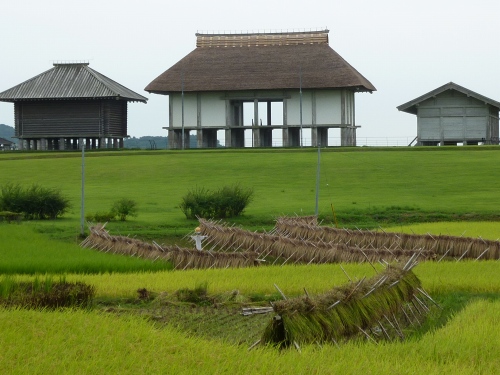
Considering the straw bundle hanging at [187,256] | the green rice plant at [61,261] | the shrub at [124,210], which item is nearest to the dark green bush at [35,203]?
the shrub at [124,210]

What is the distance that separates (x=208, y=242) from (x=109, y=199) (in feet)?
38.1

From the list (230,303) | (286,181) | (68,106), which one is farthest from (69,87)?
(230,303)

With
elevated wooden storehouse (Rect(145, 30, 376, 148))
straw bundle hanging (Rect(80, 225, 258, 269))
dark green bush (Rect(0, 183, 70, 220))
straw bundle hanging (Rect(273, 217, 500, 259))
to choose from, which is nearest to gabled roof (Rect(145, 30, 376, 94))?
Answer: elevated wooden storehouse (Rect(145, 30, 376, 148))

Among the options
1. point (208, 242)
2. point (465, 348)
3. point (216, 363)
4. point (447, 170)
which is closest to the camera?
point (216, 363)

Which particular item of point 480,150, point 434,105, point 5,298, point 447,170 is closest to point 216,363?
point 5,298

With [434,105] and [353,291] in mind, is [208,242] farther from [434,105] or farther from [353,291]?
[434,105]

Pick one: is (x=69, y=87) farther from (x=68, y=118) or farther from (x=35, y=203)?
(x=35, y=203)

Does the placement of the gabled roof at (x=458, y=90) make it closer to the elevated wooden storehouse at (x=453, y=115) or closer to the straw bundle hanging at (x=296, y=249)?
the elevated wooden storehouse at (x=453, y=115)

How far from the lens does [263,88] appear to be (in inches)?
2377

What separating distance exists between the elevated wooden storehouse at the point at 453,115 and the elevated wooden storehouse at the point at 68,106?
61.8 feet

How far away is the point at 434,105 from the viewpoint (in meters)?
57.7

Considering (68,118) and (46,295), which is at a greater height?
(68,118)

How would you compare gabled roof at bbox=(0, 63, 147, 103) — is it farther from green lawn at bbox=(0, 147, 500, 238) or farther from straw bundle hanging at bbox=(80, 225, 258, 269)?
straw bundle hanging at bbox=(80, 225, 258, 269)

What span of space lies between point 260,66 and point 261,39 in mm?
3955
